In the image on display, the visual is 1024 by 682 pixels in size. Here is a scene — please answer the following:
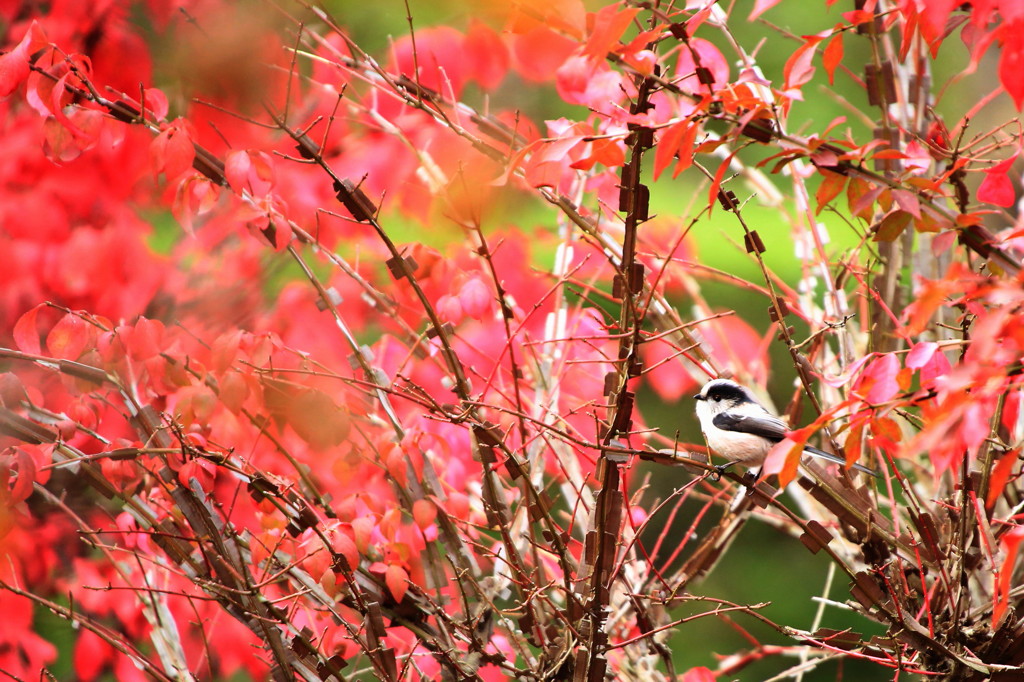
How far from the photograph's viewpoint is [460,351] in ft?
13.1

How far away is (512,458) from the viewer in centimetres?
209

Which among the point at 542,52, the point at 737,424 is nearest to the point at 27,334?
the point at 542,52

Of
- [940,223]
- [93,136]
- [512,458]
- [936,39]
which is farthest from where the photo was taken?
[93,136]

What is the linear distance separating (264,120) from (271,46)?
28.1 inches

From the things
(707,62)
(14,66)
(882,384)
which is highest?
(707,62)

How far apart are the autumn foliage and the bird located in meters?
0.20

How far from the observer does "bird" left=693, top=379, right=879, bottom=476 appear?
10.6ft

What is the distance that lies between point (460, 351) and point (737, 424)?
1.27 metres

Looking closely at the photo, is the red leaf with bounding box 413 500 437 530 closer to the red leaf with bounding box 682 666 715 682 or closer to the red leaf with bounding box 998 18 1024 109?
the red leaf with bounding box 682 666 715 682

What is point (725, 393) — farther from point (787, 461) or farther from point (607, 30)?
point (607, 30)

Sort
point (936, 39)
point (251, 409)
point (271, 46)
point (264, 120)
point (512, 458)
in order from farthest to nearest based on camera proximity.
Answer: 1. point (264, 120)
2. point (271, 46)
3. point (251, 409)
4. point (512, 458)
5. point (936, 39)

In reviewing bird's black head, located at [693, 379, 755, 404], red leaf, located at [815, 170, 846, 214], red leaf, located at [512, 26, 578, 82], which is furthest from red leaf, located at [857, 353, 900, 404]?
red leaf, located at [512, 26, 578, 82]

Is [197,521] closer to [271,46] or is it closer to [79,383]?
[79,383]

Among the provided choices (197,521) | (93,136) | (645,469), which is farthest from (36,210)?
(645,469)
